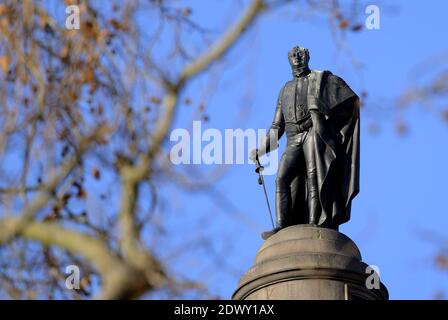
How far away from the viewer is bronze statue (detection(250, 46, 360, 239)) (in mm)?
13461

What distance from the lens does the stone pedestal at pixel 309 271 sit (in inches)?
491

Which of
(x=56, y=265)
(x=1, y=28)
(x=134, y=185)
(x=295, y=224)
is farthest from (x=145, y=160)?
(x=295, y=224)

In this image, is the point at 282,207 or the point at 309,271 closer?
the point at 309,271

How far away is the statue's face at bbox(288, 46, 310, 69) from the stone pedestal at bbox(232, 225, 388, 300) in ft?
7.34

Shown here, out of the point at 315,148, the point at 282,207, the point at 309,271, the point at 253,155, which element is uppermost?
the point at 253,155

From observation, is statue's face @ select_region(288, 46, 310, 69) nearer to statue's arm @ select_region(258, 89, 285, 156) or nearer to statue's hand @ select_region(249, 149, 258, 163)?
statue's arm @ select_region(258, 89, 285, 156)

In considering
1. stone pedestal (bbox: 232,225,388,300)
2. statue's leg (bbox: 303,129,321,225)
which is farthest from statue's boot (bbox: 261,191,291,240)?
stone pedestal (bbox: 232,225,388,300)

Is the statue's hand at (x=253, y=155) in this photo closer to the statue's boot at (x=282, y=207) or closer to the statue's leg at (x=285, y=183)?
the statue's leg at (x=285, y=183)

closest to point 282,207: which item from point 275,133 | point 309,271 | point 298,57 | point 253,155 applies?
point 253,155

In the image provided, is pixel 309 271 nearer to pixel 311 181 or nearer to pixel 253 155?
pixel 311 181

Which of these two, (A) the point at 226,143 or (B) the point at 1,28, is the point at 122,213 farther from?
(A) the point at 226,143

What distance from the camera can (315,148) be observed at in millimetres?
13531

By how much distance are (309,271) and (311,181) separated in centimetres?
143

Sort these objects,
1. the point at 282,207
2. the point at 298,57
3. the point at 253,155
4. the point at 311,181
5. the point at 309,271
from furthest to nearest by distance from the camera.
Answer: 1. the point at 253,155
2. the point at 298,57
3. the point at 282,207
4. the point at 311,181
5. the point at 309,271
